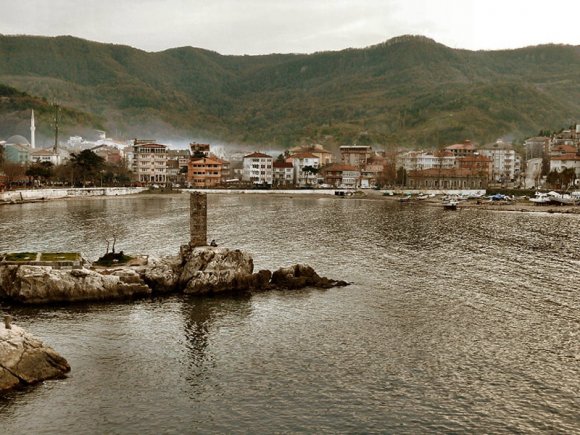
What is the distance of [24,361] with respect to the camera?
20.3 m

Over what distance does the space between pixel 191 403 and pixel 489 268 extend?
28.9 m

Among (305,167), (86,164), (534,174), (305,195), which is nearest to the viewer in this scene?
(86,164)

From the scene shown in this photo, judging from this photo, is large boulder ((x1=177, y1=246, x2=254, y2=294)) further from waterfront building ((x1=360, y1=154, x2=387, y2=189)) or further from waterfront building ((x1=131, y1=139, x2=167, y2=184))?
waterfront building ((x1=131, y1=139, x2=167, y2=184))

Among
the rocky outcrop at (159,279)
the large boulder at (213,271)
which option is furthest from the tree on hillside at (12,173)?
the large boulder at (213,271)

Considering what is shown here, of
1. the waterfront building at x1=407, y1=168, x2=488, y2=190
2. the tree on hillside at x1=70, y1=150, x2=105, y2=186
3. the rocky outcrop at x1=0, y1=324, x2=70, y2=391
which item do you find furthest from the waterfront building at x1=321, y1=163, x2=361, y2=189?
the rocky outcrop at x1=0, y1=324, x2=70, y2=391

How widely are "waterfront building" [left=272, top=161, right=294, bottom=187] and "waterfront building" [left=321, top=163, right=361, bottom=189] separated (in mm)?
9750

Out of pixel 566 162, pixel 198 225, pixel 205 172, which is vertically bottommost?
pixel 198 225

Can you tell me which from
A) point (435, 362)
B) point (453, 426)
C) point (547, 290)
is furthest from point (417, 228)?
point (453, 426)

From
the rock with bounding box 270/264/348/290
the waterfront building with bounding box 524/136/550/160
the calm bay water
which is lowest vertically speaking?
the calm bay water

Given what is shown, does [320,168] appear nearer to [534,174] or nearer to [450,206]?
[534,174]

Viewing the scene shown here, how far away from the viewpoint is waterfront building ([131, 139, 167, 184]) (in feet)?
527

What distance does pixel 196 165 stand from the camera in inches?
5999

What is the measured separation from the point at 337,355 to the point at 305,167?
141959mm

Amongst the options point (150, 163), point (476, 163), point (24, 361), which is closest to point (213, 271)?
point (24, 361)
